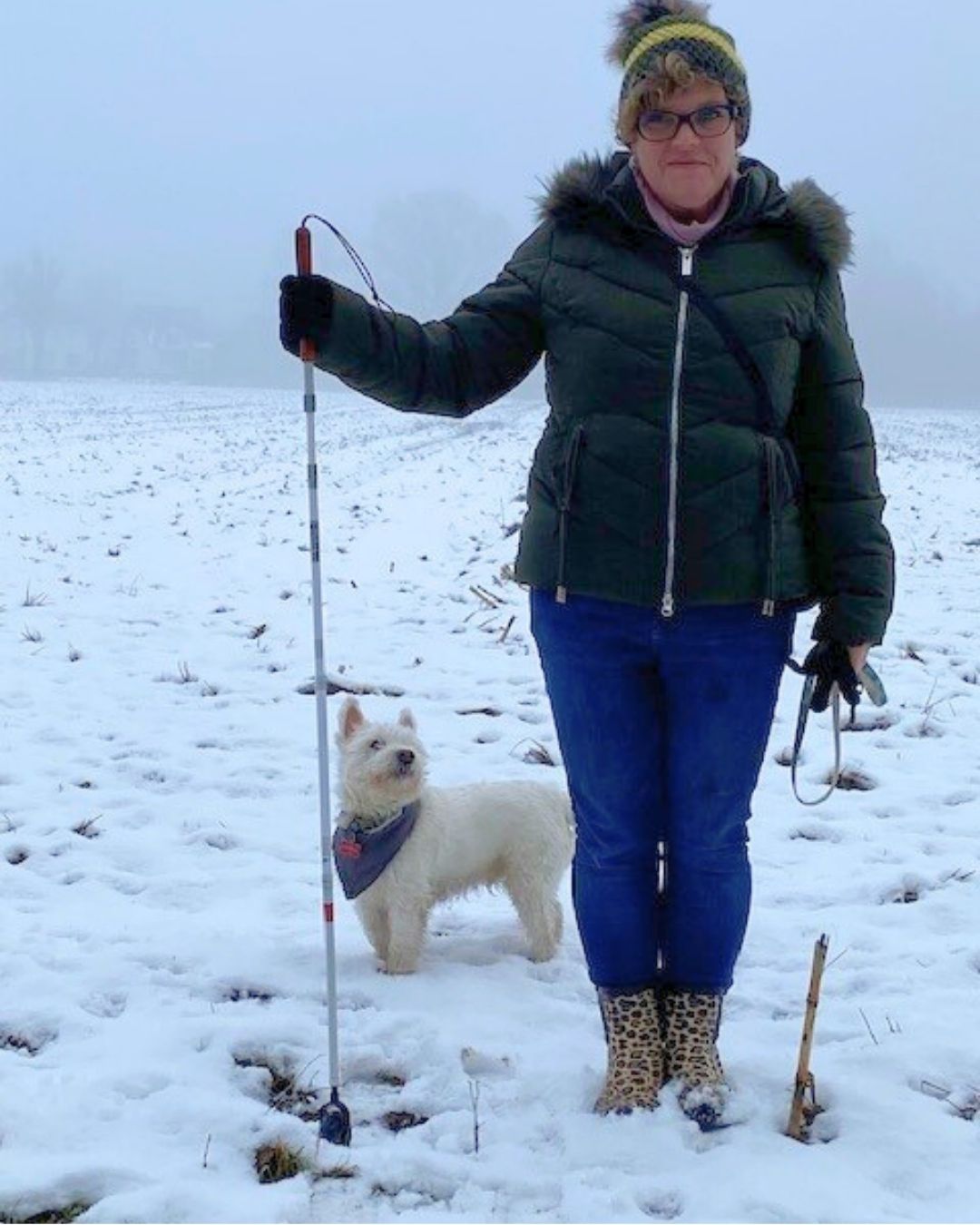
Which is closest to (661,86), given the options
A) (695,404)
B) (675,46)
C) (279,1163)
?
(675,46)

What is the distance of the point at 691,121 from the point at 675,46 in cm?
19

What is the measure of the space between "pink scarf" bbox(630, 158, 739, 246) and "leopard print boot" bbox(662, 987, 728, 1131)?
7.18 ft

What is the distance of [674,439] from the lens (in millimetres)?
3268

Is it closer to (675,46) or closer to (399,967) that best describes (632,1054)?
(399,967)

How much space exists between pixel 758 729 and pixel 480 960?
71.6 inches

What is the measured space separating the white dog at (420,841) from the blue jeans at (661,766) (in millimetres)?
1010

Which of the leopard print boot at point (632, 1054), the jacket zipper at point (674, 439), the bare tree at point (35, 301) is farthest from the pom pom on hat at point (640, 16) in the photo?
the bare tree at point (35, 301)

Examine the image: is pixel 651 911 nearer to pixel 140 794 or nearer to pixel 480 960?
pixel 480 960

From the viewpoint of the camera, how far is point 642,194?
11.0ft

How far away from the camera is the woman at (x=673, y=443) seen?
327 cm

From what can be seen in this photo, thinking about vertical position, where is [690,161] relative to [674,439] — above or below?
above

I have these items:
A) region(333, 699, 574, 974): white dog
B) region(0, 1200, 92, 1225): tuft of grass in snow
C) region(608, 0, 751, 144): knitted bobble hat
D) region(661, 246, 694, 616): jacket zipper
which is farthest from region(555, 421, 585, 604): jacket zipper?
region(0, 1200, 92, 1225): tuft of grass in snow

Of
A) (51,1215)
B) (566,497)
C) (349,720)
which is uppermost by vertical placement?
(566,497)

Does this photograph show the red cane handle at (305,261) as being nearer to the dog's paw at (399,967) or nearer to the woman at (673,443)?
the woman at (673,443)
